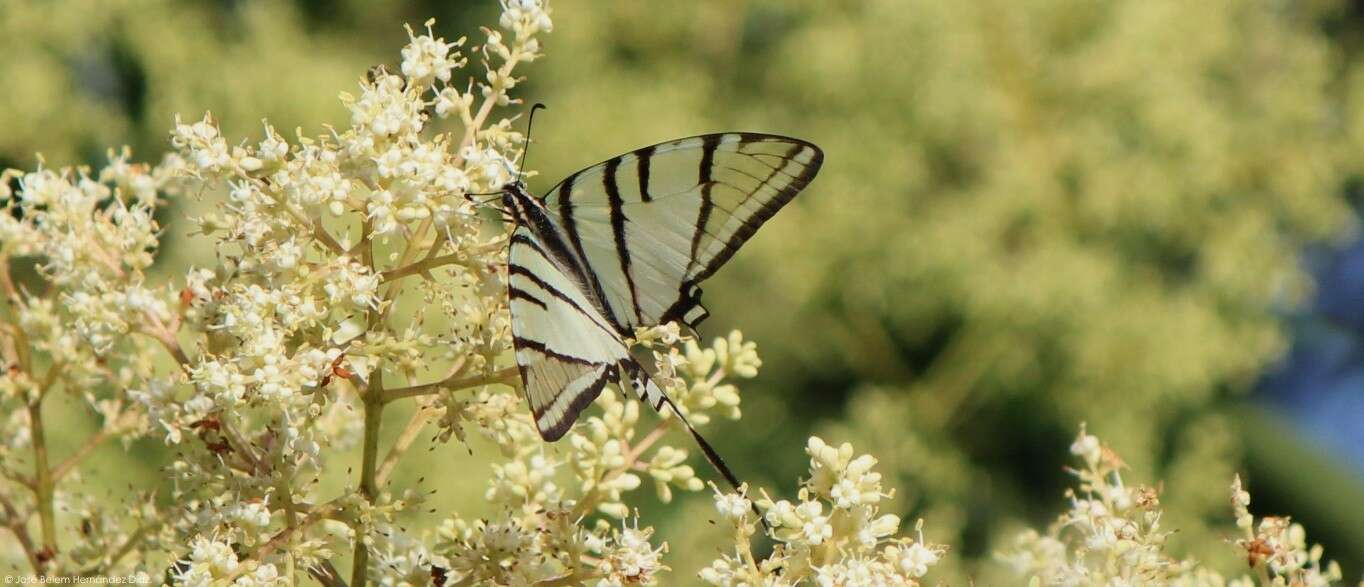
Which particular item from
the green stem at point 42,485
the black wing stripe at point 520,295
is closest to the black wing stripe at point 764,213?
the black wing stripe at point 520,295

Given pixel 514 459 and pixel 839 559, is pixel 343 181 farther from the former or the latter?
pixel 839 559

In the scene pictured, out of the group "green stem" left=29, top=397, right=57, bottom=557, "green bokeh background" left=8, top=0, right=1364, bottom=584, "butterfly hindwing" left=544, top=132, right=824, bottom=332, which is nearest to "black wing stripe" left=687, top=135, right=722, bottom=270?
"butterfly hindwing" left=544, top=132, right=824, bottom=332

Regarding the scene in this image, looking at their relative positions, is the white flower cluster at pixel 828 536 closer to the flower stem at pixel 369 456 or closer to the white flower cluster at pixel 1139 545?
the white flower cluster at pixel 1139 545

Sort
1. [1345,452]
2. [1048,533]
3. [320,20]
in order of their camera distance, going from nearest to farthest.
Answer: [1048,533], [1345,452], [320,20]

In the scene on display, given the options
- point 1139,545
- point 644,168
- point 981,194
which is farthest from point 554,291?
point 981,194

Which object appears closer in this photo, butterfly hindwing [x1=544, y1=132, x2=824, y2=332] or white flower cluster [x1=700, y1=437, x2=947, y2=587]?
white flower cluster [x1=700, y1=437, x2=947, y2=587]

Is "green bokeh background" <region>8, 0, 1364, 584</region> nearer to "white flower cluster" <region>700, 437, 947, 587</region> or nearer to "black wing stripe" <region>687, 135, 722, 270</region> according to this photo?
"black wing stripe" <region>687, 135, 722, 270</region>

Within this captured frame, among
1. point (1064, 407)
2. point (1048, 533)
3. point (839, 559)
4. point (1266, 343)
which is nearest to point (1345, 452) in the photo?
point (1266, 343)
